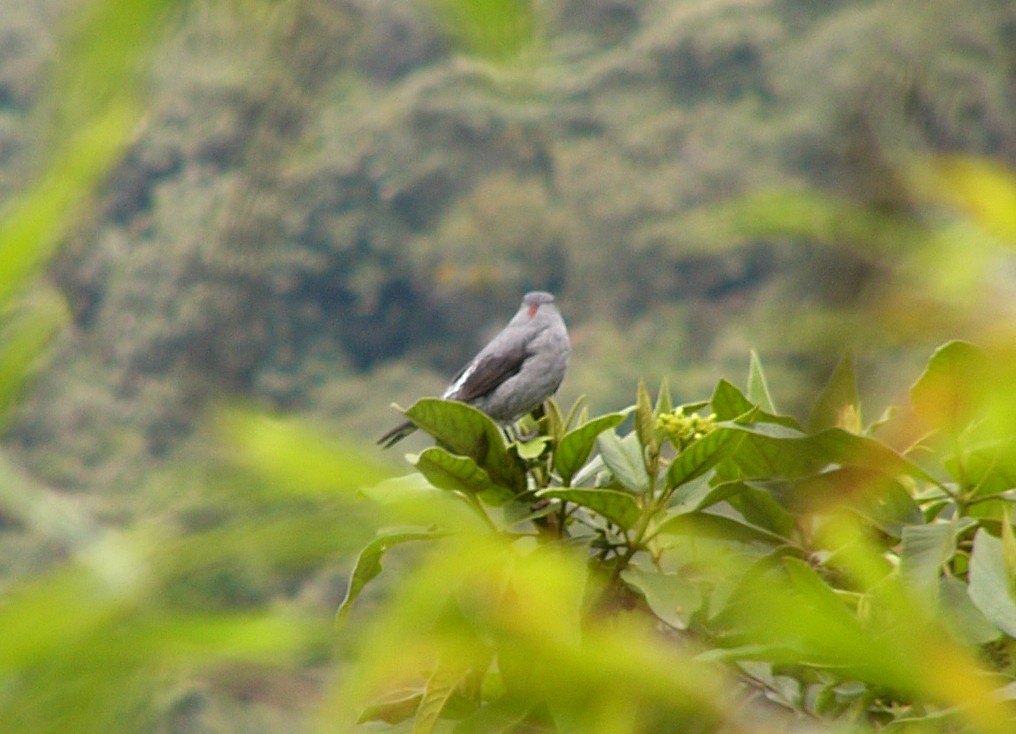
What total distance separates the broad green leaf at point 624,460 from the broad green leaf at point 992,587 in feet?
0.75

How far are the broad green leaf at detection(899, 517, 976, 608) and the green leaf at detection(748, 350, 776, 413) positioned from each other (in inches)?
8.9

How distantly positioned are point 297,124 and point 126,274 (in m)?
0.56

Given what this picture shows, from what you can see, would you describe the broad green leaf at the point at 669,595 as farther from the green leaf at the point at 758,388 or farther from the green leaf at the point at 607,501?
the green leaf at the point at 758,388

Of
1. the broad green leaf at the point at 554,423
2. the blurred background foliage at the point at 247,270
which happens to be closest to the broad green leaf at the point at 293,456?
the blurred background foliage at the point at 247,270

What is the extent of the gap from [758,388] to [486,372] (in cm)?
169

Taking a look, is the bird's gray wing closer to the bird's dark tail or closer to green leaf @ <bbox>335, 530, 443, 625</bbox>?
the bird's dark tail

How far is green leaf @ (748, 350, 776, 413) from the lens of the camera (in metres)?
1.00

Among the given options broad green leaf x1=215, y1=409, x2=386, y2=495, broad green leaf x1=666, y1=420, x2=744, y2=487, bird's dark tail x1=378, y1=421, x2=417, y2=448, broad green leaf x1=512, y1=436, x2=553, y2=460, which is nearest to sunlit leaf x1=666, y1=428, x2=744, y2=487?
broad green leaf x1=666, y1=420, x2=744, y2=487

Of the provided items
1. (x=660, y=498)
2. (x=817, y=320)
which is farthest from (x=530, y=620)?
(x=660, y=498)

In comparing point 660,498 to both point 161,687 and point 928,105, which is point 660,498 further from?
point 161,687

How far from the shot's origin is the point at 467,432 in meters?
0.89

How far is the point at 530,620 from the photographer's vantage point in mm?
454

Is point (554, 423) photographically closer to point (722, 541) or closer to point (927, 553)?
point (722, 541)

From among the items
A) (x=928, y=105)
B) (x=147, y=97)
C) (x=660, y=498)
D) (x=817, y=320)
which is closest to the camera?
(x=147, y=97)
